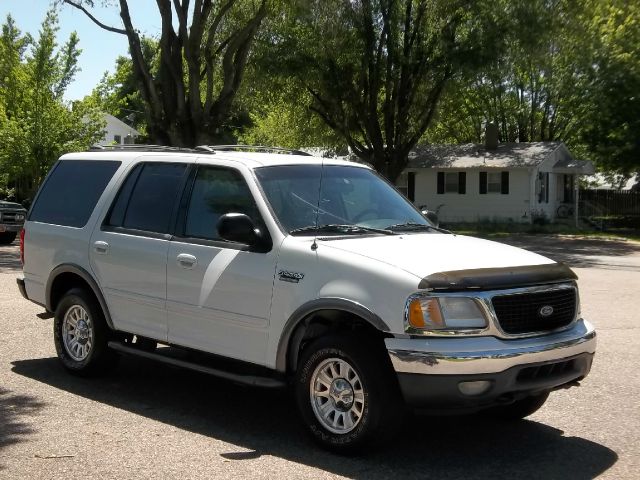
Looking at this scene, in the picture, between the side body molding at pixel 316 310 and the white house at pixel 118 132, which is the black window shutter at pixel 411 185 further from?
the side body molding at pixel 316 310

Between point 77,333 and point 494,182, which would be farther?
point 494,182

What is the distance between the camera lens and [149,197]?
7195 millimetres

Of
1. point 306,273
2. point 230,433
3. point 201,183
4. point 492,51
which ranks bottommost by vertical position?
point 230,433

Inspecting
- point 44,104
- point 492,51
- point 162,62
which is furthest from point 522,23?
point 44,104

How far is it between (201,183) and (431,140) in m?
48.1

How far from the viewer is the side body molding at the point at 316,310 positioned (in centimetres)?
528

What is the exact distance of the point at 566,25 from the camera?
33.8m

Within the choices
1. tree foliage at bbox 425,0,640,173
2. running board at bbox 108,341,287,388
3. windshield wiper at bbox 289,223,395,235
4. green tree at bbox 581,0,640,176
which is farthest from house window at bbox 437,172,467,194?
windshield wiper at bbox 289,223,395,235

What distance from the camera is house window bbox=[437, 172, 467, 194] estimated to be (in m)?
42.3

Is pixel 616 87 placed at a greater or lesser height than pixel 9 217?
greater

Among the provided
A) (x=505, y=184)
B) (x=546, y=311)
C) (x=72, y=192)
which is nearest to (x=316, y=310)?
(x=546, y=311)

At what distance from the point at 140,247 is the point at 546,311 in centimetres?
321

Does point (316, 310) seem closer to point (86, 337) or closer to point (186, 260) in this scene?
point (186, 260)

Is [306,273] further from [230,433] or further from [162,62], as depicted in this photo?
[162,62]
